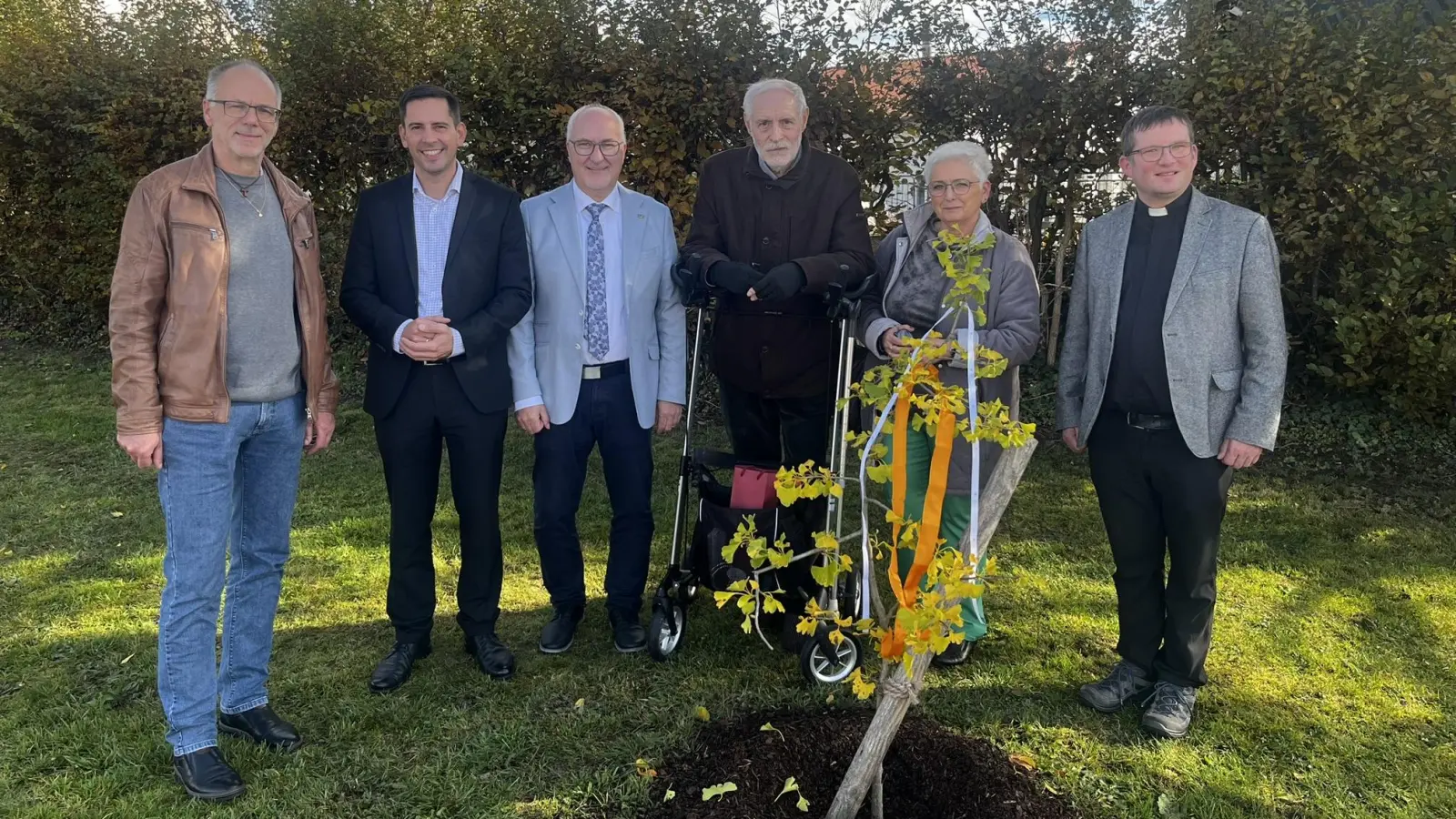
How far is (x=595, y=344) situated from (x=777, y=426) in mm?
836

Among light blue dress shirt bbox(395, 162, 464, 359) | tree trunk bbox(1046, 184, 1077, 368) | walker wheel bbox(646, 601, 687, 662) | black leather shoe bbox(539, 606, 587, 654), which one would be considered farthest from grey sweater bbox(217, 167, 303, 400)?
tree trunk bbox(1046, 184, 1077, 368)

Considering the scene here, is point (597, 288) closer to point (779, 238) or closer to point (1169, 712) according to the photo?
point (779, 238)

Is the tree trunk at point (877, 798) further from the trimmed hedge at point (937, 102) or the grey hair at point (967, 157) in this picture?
the trimmed hedge at point (937, 102)

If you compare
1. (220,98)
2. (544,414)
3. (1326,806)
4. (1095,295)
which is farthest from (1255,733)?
(220,98)

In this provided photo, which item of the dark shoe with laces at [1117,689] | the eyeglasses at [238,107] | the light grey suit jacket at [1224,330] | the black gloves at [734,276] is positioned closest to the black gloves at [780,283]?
the black gloves at [734,276]

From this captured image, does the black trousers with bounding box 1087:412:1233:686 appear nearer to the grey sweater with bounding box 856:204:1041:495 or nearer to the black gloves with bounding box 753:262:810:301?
the grey sweater with bounding box 856:204:1041:495

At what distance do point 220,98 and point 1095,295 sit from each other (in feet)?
9.31

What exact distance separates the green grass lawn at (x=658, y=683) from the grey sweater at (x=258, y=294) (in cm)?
127

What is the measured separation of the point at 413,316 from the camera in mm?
3346

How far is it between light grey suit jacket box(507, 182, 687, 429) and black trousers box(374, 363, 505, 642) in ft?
0.78

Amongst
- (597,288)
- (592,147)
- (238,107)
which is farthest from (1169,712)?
(238,107)

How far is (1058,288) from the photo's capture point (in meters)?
6.27

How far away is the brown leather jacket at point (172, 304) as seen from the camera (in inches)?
103

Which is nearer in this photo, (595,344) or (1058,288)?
(595,344)
